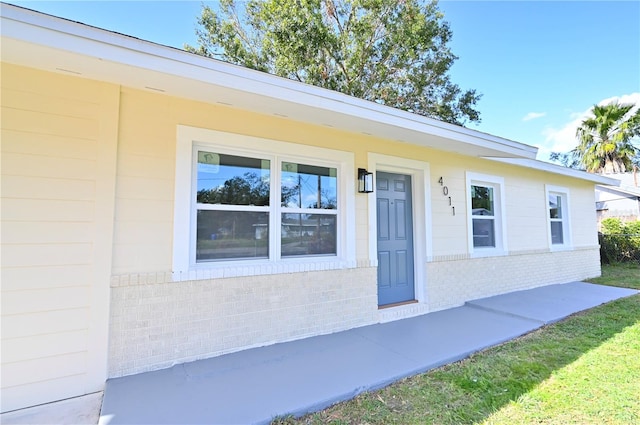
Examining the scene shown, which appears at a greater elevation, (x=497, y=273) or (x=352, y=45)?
(x=352, y=45)

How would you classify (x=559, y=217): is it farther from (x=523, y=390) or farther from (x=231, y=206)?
(x=231, y=206)

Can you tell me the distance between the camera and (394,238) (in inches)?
183

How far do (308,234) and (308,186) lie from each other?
62 cm

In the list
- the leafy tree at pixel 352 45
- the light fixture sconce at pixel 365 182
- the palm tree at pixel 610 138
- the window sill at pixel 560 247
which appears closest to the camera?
the light fixture sconce at pixel 365 182

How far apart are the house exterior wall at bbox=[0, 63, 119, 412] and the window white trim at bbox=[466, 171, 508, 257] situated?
526cm

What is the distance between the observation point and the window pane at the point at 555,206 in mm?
7219

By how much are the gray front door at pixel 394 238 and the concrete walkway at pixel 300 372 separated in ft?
1.66

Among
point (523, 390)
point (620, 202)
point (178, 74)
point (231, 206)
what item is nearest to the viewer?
point (178, 74)

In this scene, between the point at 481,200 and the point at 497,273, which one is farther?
the point at 481,200

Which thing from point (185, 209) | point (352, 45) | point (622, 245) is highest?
point (352, 45)

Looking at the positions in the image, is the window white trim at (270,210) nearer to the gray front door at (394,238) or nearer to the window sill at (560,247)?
the gray front door at (394,238)

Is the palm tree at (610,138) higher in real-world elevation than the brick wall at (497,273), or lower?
higher

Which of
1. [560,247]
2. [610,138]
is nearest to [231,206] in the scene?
[560,247]

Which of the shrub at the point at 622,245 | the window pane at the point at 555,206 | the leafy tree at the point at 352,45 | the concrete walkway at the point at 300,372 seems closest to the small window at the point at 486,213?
the concrete walkway at the point at 300,372
